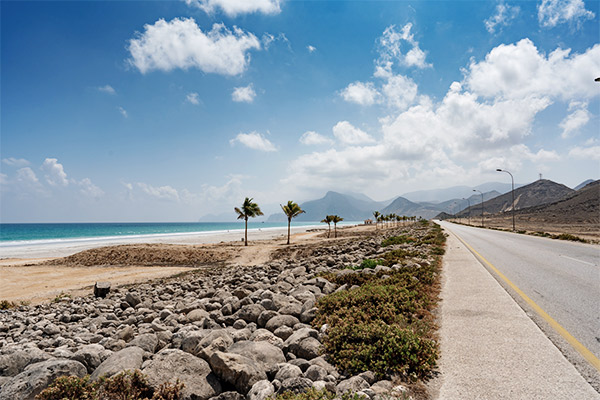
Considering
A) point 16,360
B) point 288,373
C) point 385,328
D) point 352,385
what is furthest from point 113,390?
point 385,328

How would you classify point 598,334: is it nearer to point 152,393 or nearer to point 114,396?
point 152,393

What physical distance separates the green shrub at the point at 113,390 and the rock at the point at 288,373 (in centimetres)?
136

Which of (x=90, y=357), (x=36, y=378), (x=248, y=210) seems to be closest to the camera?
(x=36, y=378)

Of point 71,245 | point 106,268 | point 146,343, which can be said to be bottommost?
point 71,245

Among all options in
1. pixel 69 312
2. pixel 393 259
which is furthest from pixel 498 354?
pixel 69 312

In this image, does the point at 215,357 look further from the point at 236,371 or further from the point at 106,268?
the point at 106,268

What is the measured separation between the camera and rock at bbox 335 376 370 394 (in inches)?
156

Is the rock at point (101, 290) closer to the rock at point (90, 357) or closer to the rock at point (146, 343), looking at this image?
the rock at point (146, 343)

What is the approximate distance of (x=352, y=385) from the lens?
4.05 meters

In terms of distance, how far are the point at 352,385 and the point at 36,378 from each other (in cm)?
441

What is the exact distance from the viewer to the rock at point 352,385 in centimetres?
397

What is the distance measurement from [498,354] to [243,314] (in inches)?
221

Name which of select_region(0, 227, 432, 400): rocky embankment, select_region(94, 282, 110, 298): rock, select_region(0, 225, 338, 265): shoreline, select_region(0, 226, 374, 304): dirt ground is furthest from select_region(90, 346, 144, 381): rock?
select_region(0, 225, 338, 265): shoreline

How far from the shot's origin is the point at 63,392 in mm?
3953
